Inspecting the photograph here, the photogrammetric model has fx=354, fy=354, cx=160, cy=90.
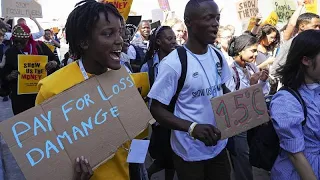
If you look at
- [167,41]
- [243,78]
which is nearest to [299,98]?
[243,78]

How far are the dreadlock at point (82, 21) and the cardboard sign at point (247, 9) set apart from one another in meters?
5.03

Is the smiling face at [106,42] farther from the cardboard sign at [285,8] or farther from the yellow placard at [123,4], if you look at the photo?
the cardboard sign at [285,8]

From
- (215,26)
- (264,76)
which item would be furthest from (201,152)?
(264,76)

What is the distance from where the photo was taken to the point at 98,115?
1.72m

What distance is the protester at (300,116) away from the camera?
194 cm

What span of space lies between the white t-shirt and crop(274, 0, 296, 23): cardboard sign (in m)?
4.65

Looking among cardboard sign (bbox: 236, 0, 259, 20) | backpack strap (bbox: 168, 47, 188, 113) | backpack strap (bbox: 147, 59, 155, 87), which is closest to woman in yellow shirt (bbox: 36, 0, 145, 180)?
backpack strap (bbox: 168, 47, 188, 113)

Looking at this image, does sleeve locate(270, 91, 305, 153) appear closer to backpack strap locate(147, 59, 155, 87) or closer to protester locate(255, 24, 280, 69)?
backpack strap locate(147, 59, 155, 87)

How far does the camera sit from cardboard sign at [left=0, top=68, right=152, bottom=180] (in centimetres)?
152

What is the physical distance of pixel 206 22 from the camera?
2.44 m

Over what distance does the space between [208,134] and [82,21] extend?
96cm

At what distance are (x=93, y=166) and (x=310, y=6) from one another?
5885 mm

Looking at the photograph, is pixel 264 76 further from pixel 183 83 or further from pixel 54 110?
pixel 54 110

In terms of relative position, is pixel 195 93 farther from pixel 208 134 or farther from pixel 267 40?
pixel 267 40
